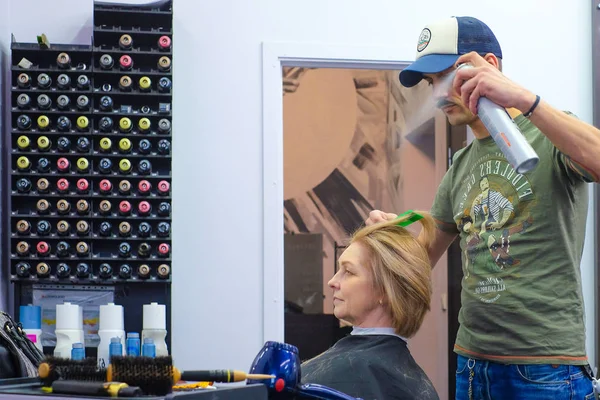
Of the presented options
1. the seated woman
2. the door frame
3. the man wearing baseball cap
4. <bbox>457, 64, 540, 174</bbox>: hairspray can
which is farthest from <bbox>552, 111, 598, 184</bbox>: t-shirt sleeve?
the door frame

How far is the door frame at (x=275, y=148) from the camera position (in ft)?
11.2

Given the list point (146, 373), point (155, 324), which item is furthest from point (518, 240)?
point (155, 324)

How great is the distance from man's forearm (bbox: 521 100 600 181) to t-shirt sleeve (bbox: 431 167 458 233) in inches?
21.1

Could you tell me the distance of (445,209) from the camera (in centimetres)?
234

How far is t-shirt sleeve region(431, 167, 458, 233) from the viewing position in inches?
91.7

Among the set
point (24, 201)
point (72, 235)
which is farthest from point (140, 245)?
point (24, 201)

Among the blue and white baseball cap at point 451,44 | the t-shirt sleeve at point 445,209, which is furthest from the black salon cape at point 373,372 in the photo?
the blue and white baseball cap at point 451,44

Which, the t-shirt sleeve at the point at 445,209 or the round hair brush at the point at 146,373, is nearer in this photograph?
the round hair brush at the point at 146,373

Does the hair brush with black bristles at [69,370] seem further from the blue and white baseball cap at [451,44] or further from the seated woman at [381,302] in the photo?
the blue and white baseball cap at [451,44]

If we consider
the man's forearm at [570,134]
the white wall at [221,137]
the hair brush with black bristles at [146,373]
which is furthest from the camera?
the white wall at [221,137]

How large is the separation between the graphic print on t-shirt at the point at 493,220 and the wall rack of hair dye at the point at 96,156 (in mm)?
1480

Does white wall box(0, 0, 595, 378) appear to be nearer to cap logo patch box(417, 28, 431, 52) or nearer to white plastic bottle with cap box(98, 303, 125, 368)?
white plastic bottle with cap box(98, 303, 125, 368)

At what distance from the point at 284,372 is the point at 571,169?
1.00 metres

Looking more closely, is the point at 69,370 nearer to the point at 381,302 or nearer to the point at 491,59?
the point at 381,302
